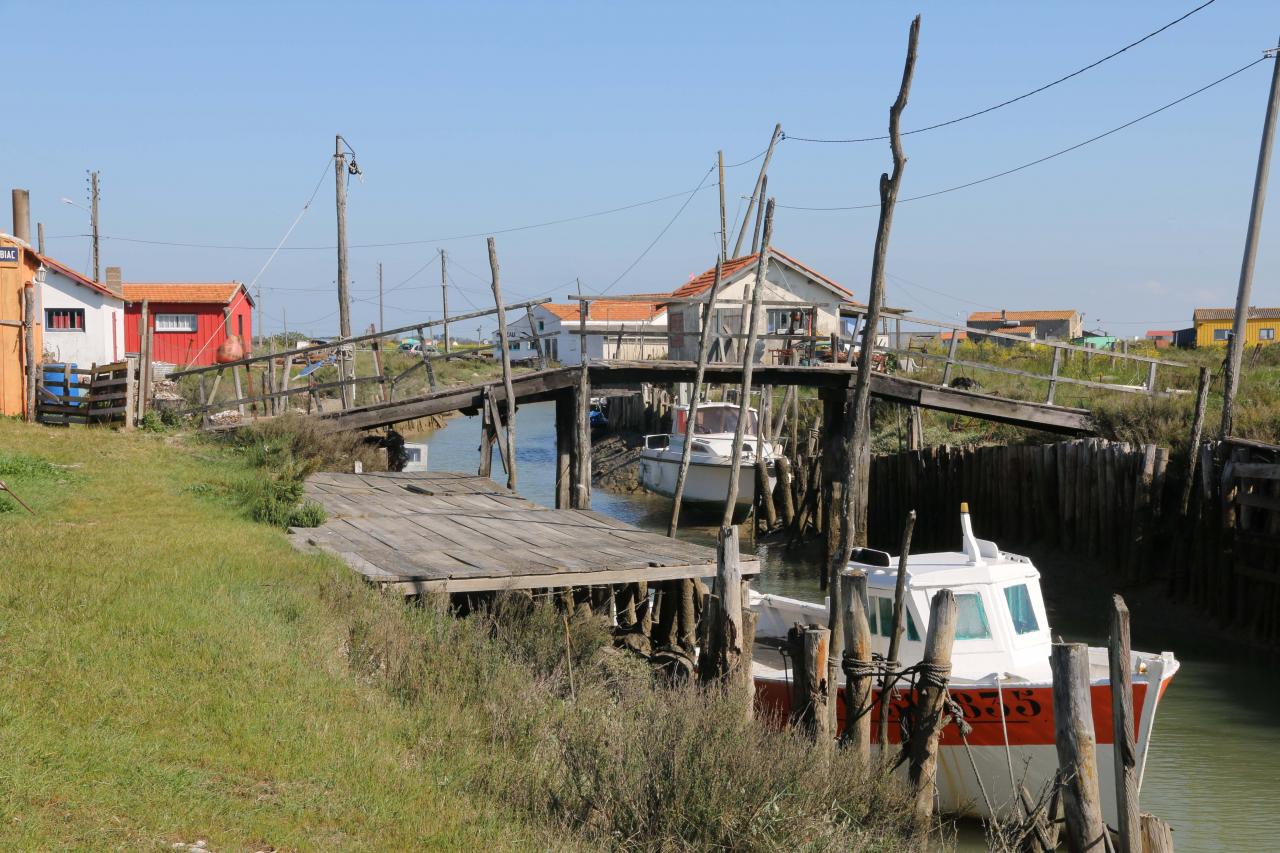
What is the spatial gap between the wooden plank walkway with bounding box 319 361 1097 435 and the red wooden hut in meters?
28.9

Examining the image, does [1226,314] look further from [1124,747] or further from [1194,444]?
[1124,747]

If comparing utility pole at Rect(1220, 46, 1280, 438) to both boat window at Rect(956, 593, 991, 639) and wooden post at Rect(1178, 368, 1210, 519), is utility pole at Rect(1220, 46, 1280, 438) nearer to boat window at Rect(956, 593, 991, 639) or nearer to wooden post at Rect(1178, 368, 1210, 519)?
wooden post at Rect(1178, 368, 1210, 519)

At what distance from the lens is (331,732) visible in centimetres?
773

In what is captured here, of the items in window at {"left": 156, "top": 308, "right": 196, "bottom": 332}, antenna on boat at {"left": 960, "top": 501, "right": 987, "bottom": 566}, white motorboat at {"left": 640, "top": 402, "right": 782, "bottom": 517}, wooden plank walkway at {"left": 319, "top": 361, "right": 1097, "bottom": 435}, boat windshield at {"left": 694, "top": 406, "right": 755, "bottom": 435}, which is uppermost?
window at {"left": 156, "top": 308, "right": 196, "bottom": 332}

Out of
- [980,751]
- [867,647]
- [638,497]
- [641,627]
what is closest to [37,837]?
[867,647]

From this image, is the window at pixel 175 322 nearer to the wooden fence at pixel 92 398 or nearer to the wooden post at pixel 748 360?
the wooden fence at pixel 92 398

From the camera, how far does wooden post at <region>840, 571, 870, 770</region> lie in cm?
1077

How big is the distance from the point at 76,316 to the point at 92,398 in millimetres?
18493

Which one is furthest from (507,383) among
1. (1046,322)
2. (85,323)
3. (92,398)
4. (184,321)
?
(1046,322)

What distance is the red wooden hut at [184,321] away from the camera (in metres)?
50.9

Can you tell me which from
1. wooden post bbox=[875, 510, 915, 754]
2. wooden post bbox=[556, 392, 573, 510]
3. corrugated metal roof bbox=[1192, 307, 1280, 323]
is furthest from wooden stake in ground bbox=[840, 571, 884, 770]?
corrugated metal roof bbox=[1192, 307, 1280, 323]

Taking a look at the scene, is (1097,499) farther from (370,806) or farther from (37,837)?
(37,837)

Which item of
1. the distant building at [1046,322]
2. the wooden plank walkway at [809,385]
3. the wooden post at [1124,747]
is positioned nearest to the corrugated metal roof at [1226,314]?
the distant building at [1046,322]

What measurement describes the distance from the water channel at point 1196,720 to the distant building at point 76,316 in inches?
999
